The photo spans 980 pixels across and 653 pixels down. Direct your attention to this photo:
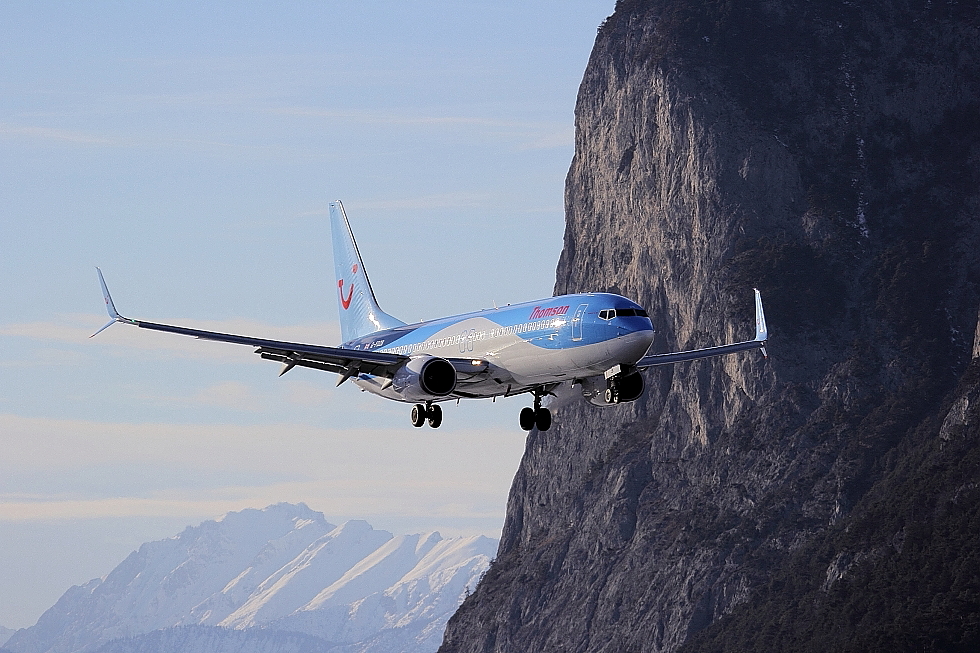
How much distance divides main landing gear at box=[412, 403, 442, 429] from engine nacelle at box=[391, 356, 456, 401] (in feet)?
14.1

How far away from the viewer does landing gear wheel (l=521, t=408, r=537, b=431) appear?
84250 millimetres

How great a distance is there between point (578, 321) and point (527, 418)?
9198 mm

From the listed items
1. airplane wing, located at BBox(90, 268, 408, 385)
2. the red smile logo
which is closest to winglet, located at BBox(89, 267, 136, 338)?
airplane wing, located at BBox(90, 268, 408, 385)

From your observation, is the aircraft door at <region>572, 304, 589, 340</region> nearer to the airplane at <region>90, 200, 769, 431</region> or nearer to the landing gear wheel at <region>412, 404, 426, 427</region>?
the airplane at <region>90, 200, 769, 431</region>

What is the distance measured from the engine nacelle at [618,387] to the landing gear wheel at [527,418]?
342cm

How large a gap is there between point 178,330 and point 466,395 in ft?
50.2

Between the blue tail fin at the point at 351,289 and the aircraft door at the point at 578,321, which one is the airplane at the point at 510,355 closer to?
the aircraft door at the point at 578,321

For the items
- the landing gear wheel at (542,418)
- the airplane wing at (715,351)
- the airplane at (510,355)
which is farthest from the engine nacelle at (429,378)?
the airplane wing at (715,351)

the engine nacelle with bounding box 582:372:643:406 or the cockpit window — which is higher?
the cockpit window

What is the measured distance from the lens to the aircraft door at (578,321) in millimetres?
77188

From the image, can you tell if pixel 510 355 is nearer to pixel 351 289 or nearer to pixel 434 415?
pixel 434 415

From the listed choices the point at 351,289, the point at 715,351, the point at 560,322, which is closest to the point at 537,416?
the point at 560,322

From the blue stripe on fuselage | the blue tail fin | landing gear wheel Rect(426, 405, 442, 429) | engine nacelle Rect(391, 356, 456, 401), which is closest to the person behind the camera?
the blue stripe on fuselage

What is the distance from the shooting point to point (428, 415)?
283 ft
